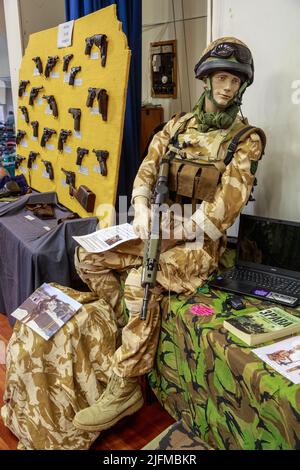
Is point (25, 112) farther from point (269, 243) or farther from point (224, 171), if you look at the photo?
point (269, 243)

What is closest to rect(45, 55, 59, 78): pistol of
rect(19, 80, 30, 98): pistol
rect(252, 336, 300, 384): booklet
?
rect(19, 80, 30, 98): pistol

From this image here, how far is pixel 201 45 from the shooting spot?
119 inches

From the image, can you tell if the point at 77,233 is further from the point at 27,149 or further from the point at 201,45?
the point at 201,45

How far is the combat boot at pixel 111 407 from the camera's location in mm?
1413

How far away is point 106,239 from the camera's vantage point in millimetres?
1696

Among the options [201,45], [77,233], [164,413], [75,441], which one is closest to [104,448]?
[75,441]

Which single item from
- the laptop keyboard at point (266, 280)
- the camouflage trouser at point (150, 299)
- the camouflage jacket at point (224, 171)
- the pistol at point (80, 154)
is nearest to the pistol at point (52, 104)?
the pistol at point (80, 154)

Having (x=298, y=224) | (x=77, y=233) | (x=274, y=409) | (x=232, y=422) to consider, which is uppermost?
(x=298, y=224)

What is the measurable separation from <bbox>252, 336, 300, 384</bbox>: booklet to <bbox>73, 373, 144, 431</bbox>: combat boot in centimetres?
57

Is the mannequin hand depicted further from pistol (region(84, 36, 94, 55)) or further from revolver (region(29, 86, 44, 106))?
revolver (region(29, 86, 44, 106))

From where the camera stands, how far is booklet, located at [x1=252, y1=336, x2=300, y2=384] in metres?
1.03

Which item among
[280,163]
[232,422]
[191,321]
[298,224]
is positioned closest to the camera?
[232,422]

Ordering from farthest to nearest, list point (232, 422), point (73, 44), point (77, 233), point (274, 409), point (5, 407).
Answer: point (73, 44)
point (77, 233)
point (5, 407)
point (232, 422)
point (274, 409)
